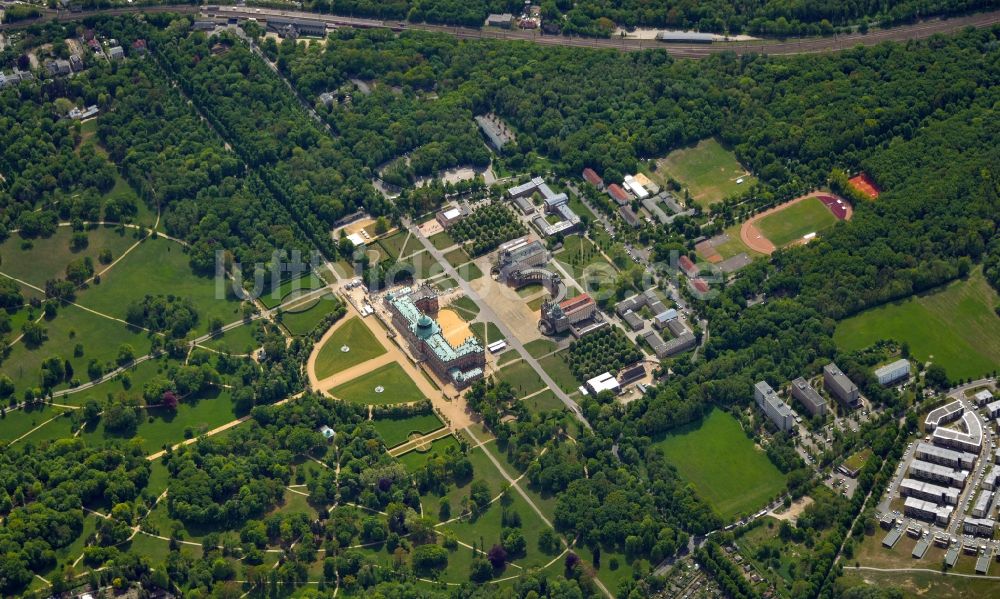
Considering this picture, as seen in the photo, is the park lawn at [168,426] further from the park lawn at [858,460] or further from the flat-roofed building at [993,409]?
the flat-roofed building at [993,409]

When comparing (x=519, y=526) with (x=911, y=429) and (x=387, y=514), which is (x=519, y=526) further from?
(x=911, y=429)

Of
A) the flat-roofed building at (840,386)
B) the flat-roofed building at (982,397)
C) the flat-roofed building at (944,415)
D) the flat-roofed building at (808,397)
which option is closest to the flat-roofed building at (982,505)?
the flat-roofed building at (944,415)

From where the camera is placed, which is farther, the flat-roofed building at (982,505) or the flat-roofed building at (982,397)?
the flat-roofed building at (982,397)

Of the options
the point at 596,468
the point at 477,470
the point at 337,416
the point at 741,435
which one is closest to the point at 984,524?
the point at 741,435

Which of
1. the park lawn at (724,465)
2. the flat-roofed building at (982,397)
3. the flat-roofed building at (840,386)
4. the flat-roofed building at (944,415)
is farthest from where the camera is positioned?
the flat-roofed building at (840,386)

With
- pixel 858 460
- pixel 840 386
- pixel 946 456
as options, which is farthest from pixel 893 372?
pixel 946 456

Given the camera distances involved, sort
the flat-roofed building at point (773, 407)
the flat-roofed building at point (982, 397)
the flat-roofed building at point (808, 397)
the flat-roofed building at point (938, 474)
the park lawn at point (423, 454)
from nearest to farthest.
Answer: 1. the flat-roofed building at point (938, 474)
2. the flat-roofed building at point (773, 407)
3. the park lawn at point (423, 454)
4. the flat-roofed building at point (808, 397)
5. the flat-roofed building at point (982, 397)

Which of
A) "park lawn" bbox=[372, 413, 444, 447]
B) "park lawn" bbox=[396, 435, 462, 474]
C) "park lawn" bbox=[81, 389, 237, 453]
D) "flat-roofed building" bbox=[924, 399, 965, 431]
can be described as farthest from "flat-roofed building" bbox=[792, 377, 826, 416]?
"park lawn" bbox=[81, 389, 237, 453]
